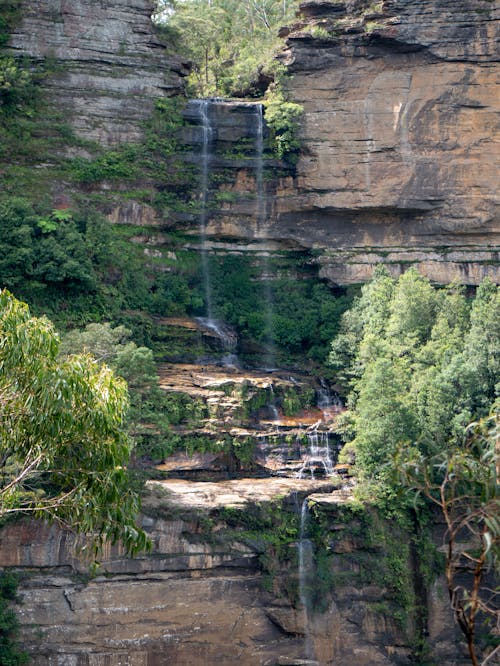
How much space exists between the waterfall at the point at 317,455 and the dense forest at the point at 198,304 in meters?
0.51

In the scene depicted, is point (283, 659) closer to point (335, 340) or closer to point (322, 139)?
point (335, 340)

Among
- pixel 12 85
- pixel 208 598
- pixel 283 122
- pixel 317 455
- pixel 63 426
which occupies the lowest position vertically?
pixel 208 598

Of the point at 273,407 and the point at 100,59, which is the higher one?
the point at 100,59

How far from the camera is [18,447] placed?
15.4 meters

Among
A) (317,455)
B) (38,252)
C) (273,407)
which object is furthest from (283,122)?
(317,455)

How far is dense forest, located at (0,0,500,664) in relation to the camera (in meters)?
28.5

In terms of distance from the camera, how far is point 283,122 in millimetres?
37438

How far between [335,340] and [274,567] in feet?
32.6

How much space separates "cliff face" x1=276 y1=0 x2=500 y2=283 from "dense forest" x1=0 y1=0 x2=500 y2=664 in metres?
1.18

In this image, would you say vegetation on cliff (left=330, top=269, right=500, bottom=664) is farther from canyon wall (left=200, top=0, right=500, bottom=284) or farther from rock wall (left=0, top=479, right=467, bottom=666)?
canyon wall (left=200, top=0, right=500, bottom=284)

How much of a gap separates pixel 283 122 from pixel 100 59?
7.16 metres

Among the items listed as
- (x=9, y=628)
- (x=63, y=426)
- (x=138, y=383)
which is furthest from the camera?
(x=138, y=383)

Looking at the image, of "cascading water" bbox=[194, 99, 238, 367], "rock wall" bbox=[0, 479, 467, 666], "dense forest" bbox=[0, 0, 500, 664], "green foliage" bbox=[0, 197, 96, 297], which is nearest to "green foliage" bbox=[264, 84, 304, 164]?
"dense forest" bbox=[0, 0, 500, 664]

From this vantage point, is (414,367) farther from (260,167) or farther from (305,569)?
(260,167)
